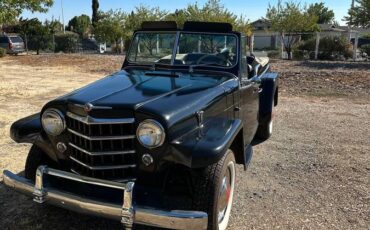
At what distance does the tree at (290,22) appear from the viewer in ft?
88.1

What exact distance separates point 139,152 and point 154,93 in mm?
639

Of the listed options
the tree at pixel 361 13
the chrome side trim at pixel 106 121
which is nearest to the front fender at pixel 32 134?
the chrome side trim at pixel 106 121

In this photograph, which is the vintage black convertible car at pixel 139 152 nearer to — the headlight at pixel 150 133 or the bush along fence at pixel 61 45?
the headlight at pixel 150 133

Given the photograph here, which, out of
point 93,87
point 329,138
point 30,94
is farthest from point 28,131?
point 30,94

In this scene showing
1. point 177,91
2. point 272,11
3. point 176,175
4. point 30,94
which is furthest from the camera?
point 272,11

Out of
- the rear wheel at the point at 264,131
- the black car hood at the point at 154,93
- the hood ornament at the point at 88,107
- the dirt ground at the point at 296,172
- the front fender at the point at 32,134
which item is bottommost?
the dirt ground at the point at 296,172

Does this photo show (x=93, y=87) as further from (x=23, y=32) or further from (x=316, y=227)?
(x=23, y=32)

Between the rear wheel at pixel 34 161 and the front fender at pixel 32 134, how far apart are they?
18cm

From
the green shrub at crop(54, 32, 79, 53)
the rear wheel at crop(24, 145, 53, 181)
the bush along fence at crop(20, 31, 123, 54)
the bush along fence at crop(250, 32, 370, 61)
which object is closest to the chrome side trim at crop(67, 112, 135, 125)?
the rear wheel at crop(24, 145, 53, 181)

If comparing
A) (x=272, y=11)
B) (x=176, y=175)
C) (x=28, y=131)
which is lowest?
(x=176, y=175)

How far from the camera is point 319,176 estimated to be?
529cm

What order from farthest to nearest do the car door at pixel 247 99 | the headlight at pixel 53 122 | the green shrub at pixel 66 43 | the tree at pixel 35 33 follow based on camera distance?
the green shrub at pixel 66 43, the tree at pixel 35 33, the car door at pixel 247 99, the headlight at pixel 53 122

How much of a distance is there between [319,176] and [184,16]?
2678 cm

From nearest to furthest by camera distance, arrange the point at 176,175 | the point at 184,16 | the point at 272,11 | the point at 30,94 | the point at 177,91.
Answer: the point at 176,175, the point at 177,91, the point at 30,94, the point at 272,11, the point at 184,16
